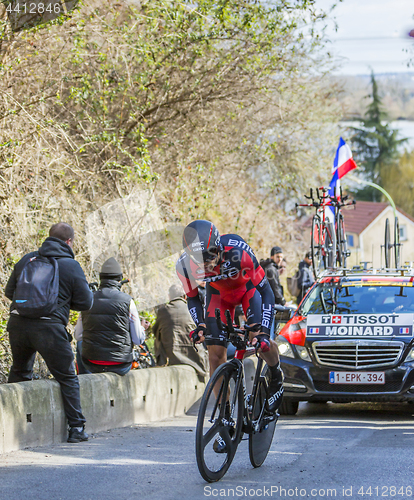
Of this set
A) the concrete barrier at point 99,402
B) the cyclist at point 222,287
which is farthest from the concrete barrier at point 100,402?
the cyclist at point 222,287

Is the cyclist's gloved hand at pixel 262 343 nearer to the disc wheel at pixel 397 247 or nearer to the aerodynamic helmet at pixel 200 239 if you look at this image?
the aerodynamic helmet at pixel 200 239

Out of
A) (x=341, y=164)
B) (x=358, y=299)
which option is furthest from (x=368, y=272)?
(x=341, y=164)

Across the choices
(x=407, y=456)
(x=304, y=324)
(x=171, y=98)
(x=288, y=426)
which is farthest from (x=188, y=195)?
(x=407, y=456)

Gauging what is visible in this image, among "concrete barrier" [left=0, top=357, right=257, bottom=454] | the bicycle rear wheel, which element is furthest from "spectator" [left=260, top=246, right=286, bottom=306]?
"concrete barrier" [left=0, top=357, right=257, bottom=454]

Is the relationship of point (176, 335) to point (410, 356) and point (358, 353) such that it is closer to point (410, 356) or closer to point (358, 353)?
point (358, 353)

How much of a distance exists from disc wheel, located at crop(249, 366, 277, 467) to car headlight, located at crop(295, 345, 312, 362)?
9.00 ft

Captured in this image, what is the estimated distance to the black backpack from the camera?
21.9ft

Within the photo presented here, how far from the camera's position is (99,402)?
7688mm

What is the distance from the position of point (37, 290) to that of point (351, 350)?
396 centimetres

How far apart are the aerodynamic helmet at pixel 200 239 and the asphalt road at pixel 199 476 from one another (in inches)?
66.0

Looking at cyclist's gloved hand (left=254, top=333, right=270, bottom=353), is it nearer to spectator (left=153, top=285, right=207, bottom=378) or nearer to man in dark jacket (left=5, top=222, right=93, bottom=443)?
man in dark jacket (left=5, top=222, right=93, bottom=443)

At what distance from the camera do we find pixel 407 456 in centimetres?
619

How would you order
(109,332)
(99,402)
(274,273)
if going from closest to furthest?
1. (99,402)
2. (109,332)
3. (274,273)

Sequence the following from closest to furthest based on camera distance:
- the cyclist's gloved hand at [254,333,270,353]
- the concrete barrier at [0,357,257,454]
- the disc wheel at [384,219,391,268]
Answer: the cyclist's gloved hand at [254,333,270,353] < the concrete barrier at [0,357,257,454] < the disc wheel at [384,219,391,268]
